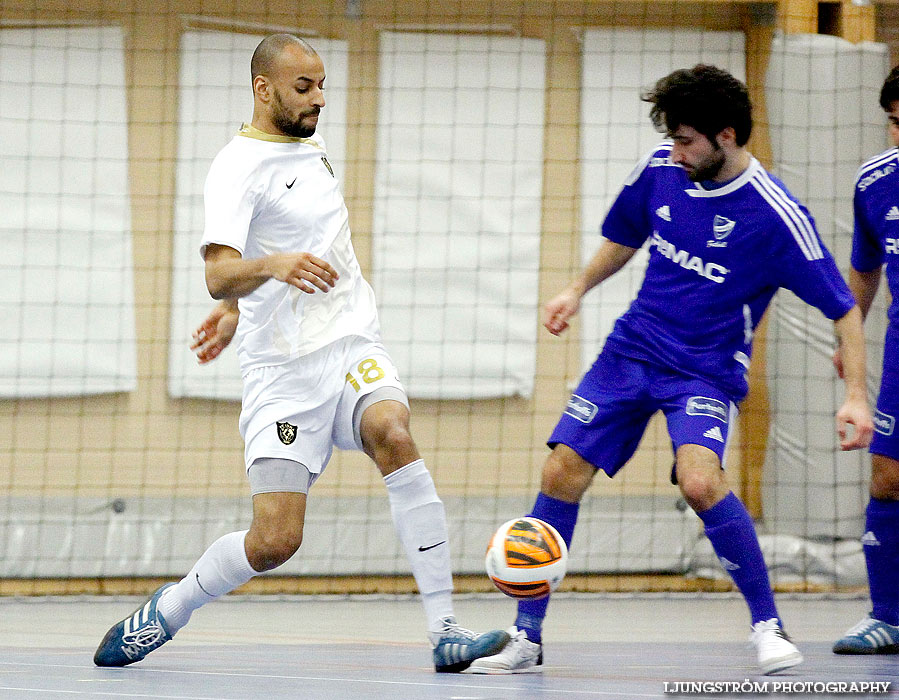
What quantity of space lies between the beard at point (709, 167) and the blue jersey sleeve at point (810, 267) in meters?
0.25

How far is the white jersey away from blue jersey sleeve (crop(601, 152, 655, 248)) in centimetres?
88

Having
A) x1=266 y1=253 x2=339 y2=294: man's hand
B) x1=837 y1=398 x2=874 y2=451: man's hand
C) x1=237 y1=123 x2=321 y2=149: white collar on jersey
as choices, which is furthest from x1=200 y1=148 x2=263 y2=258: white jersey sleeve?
x1=837 y1=398 x2=874 y2=451: man's hand

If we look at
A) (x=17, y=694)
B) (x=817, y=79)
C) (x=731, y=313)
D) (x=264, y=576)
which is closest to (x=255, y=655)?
(x=17, y=694)

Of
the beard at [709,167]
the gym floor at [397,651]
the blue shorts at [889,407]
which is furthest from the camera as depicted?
the blue shorts at [889,407]

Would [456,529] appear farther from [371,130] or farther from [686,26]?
[686,26]

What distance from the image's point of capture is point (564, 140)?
7.77 m

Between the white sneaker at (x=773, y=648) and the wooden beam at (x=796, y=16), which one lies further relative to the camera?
the wooden beam at (x=796, y=16)

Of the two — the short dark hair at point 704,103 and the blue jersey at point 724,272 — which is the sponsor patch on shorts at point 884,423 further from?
the short dark hair at point 704,103

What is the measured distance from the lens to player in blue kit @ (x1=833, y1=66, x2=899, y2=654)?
15.3ft

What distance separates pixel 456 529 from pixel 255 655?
2.84 m

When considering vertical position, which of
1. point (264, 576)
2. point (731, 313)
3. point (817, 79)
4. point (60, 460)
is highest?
point (817, 79)

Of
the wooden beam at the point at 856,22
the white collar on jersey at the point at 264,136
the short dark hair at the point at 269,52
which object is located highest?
the wooden beam at the point at 856,22

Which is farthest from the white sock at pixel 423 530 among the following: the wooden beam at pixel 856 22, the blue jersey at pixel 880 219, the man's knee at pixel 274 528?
the wooden beam at pixel 856 22

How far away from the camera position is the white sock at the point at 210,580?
4074 mm
